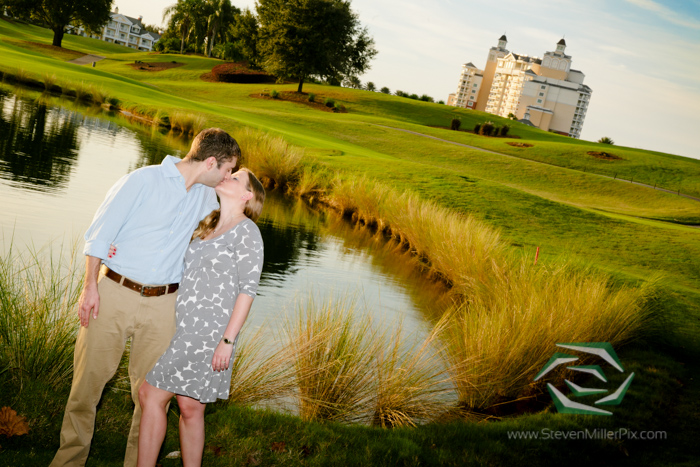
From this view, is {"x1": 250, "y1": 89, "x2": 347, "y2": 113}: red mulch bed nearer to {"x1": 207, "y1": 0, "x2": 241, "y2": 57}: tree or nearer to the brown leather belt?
{"x1": 207, "y1": 0, "x2": 241, "y2": 57}: tree

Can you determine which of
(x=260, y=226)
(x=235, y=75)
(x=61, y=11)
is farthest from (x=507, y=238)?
(x=61, y=11)

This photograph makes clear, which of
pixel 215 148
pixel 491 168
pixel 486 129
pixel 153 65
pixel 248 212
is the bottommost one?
pixel 248 212

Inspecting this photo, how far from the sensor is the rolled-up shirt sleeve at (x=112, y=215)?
335 cm

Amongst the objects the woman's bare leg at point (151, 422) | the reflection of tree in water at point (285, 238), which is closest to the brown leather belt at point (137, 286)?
the woman's bare leg at point (151, 422)

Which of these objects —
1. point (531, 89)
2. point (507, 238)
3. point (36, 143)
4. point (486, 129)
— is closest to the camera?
point (507, 238)

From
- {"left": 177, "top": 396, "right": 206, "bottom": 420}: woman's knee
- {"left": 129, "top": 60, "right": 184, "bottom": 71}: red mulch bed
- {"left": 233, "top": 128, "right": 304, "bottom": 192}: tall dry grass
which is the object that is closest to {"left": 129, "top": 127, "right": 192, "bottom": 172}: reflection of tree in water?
{"left": 233, "top": 128, "right": 304, "bottom": 192}: tall dry grass

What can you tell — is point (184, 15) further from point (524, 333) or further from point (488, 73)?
point (488, 73)

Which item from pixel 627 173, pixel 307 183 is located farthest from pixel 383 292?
pixel 627 173

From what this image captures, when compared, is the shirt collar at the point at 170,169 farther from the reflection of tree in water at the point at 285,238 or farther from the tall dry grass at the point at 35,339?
the reflection of tree in water at the point at 285,238

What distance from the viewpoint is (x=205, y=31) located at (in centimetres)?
8675

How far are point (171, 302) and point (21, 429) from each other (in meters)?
1.31

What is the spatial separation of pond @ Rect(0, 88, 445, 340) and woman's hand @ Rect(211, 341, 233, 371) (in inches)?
93.0

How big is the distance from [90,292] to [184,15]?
9079 centimetres

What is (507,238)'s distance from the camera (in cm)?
1545
